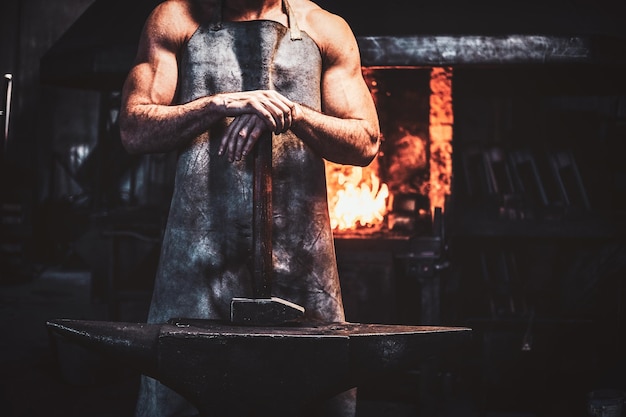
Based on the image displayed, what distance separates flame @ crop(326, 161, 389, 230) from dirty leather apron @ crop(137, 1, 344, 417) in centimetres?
377

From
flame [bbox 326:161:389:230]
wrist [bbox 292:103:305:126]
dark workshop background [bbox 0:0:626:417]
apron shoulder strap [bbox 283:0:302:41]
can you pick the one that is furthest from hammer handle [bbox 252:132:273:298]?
flame [bbox 326:161:389:230]

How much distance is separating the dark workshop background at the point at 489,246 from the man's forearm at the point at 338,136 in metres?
2.43

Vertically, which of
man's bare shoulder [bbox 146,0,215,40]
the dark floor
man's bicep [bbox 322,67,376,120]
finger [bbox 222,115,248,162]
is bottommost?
the dark floor

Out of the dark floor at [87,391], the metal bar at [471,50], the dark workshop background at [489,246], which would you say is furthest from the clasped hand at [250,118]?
the metal bar at [471,50]

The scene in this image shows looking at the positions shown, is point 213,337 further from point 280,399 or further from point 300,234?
point 300,234

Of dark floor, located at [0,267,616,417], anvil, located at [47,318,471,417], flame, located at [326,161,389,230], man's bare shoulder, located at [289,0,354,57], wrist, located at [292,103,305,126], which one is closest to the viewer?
anvil, located at [47,318,471,417]

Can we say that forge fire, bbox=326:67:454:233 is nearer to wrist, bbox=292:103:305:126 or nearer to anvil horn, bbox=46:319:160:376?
wrist, bbox=292:103:305:126

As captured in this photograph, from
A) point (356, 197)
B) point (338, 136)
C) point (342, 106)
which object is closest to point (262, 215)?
point (338, 136)

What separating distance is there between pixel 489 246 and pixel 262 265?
4.80 meters

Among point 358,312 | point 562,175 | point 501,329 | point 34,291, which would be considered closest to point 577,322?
point 501,329

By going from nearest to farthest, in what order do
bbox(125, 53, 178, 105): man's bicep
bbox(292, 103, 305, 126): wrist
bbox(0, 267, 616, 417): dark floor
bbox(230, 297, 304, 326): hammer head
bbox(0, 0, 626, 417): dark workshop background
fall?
bbox(230, 297, 304, 326): hammer head → bbox(292, 103, 305, 126): wrist → bbox(125, 53, 178, 105): man's bicep → bbox(0, 267, 616, 417): dark floor → bbox(0, 0, 626, 417): dark workshop background

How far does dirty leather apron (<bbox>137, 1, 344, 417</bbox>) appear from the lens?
8.59ft

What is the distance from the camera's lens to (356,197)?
6594 millimetres

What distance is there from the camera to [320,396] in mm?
2277
